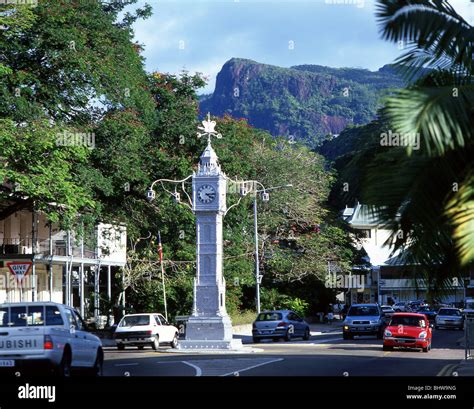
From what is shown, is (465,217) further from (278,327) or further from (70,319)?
(278,327)

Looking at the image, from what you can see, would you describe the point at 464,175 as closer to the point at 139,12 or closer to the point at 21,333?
the point at 21,333

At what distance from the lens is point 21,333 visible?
59.4 ft

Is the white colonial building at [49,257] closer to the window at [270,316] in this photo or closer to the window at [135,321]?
the window at [135,321]

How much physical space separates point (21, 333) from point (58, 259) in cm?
3080

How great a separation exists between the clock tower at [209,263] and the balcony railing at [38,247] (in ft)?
33.2

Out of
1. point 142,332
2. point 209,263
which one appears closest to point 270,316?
point 209,263

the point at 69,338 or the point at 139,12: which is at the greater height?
the point at 139,12

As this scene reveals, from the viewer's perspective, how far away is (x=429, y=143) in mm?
10789

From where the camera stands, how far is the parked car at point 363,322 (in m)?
46.0

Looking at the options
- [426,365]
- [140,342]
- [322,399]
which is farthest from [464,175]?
[140,342]

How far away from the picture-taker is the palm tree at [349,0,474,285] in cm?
1046

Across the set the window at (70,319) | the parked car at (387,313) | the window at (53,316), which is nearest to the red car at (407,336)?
the parked car at (387,313)

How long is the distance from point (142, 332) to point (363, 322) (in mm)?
11908

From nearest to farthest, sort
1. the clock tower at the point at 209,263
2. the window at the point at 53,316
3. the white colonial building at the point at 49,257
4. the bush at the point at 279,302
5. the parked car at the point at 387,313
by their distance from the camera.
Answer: the window at the point at 53,316
the clock tower at the point at 209,263
the white colonial building at the point at 49,257
the parked car at the point at 387,313
the bush at the point at 279,302
